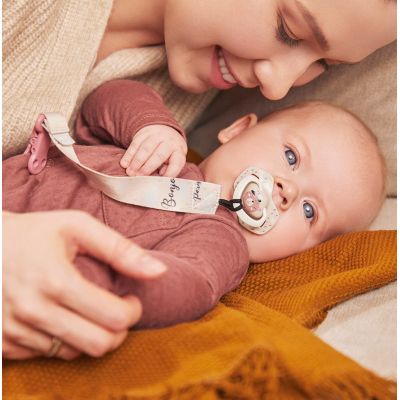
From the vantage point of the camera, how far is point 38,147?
0.95 metres

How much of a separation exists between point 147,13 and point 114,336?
3.52 feet

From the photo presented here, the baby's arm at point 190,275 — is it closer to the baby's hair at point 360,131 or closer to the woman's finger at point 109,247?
the woman's finger at point 109,247

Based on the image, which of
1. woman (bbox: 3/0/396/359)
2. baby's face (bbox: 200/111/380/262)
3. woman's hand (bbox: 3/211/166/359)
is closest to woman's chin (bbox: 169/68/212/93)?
woman (bbox: 3/0/396/359)

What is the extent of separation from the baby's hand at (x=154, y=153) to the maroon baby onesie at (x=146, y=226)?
0.11ft

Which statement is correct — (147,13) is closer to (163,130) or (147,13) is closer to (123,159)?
(163,130)

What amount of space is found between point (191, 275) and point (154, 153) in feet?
1.38

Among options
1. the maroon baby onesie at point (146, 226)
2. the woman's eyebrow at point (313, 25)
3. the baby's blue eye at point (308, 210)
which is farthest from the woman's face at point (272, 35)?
the baby's blue eye at point (308, 210)

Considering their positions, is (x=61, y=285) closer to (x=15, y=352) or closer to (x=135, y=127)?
(x=15, y=352)

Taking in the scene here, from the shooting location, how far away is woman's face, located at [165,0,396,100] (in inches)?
37.2

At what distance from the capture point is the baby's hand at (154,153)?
103 cm

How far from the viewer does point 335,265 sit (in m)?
1.08

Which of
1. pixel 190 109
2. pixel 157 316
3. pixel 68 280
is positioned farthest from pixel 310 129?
pixel 68 280

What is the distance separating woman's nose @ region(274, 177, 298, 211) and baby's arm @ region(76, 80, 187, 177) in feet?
0.94

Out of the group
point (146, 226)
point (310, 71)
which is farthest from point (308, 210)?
point (146, 226)
